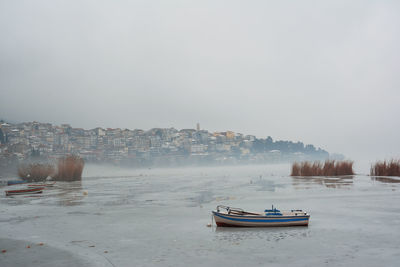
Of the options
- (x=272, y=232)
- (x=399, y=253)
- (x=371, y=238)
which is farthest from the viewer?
(x=272, y=232)

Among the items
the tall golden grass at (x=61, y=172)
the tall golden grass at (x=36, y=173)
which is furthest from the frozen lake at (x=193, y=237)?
the tall golden grass at (x=36, y=173)

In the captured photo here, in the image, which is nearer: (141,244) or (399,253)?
(399,253)

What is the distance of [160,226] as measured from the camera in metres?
17.1

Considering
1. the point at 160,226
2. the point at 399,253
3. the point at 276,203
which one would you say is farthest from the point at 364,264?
the point at 276,203

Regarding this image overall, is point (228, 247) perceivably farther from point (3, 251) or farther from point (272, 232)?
point (3, 251)

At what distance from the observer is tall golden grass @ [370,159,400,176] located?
1704 inches

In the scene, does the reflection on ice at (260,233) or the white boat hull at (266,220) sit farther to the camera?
the white boat hull at (266,220)

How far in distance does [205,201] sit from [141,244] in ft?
43.6

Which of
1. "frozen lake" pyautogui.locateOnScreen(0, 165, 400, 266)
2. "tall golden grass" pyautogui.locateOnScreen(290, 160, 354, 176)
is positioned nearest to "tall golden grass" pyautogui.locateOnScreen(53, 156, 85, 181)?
"frozen lake" pyautogui.locateOnScreen(0, 165, 400, 266)

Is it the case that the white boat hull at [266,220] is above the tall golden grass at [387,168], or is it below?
below

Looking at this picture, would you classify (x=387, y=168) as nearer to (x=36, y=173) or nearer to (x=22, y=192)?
(x=22, y=192)

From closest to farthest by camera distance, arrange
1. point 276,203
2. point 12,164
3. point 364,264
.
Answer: point 364,264 → point 276,203 → point 12,164

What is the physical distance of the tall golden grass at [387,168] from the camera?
1704 inches

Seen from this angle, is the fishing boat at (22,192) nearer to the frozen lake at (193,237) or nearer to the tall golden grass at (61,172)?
the frozen lake at (193,237)
